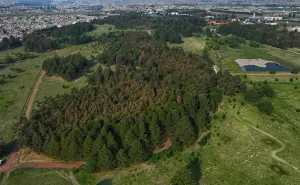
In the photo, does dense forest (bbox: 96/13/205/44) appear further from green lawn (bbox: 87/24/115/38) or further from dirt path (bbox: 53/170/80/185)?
dirt path (bbox: 53/170/80/185)

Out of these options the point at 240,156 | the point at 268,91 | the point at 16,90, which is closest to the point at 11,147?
the point at 16,90

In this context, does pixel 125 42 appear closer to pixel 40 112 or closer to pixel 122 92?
pixel 122 92

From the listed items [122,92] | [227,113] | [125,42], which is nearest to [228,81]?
[227,113]

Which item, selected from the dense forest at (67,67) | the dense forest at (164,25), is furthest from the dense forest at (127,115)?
the dense forest at (164,25)

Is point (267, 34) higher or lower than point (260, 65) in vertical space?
higher

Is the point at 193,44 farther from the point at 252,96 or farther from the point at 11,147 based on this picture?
the point at 11,147

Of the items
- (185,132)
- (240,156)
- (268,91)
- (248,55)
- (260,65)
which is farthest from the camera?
(248,55)

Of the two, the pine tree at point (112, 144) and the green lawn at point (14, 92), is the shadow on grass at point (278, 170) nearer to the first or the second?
the pine tree at point (112, 144)
